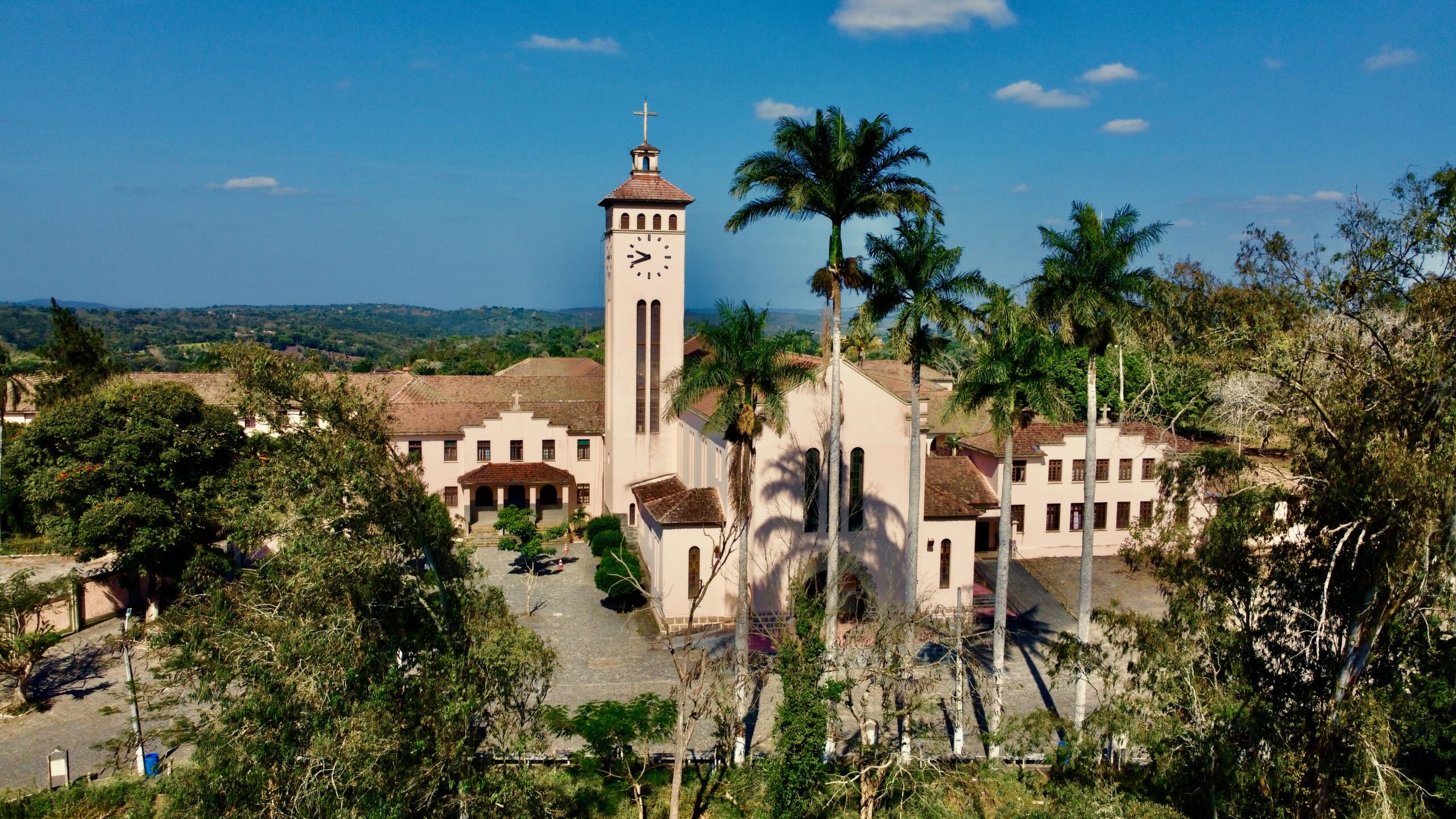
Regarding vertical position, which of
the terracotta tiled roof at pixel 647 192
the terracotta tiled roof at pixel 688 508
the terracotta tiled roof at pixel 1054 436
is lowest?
the terracotta tiled roof at pixel 688 508

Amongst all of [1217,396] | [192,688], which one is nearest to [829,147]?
[1217,396]

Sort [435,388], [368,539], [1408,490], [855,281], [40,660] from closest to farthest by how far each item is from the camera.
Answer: [1408,490], [368,539], [855,281], [40,660], [435,388]

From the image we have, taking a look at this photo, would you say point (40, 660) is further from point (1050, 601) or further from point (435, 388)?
point (1050, 601)

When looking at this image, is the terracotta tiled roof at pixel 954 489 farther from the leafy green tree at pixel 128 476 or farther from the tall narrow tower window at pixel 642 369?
the leafy green tree at pixel 128 476

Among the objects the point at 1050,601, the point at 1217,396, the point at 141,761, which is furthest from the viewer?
the point at 1050,601

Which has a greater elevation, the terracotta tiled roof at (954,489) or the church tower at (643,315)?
the church tower at (643,315)

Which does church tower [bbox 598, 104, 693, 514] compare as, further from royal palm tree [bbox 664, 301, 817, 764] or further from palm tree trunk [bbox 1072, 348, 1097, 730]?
palm tree trunk [bbox 1072, 348, 1097, 730]

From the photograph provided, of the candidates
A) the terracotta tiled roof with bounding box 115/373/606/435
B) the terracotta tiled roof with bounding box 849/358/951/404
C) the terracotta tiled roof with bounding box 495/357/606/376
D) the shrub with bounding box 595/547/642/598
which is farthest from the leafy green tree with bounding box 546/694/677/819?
the terracotta tiled roof with bounding box 495/357/606/376

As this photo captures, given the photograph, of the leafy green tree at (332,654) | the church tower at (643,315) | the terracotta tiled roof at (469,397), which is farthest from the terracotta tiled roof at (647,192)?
the leafy green tree at (332,654)
